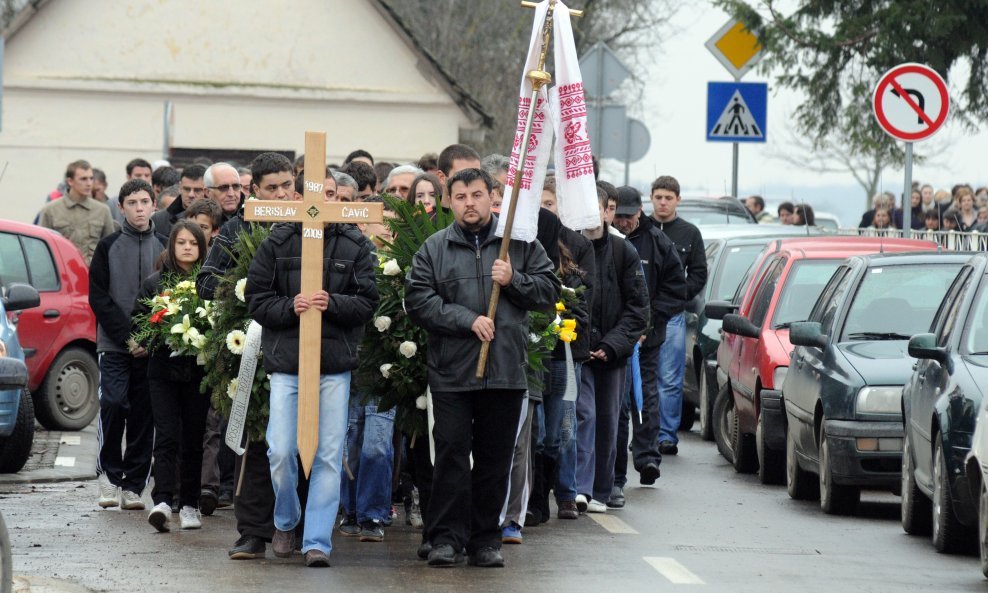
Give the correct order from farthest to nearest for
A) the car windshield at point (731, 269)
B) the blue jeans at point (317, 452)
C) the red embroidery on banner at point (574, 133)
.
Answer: the car windshield at point (731, 269)
the red embroidery on banner at point (574, 133)
the blue jeans at point (317, 452)

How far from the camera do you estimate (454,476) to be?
1020 cm

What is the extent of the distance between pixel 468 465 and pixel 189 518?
211 cm

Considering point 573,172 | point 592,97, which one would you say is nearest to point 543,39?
point 573,172

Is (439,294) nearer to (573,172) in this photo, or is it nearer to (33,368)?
(573,172)

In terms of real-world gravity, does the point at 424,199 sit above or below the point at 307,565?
above

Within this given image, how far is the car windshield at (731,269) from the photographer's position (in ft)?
61.2

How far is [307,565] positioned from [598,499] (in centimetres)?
307

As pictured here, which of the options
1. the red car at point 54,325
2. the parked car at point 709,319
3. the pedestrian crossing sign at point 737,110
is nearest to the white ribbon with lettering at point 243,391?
the red car at point 54,325

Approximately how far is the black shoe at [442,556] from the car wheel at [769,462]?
4.88 m

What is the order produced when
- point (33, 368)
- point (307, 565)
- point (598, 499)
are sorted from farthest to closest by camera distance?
point (33, 368), point (598, 499), point (307, 565)

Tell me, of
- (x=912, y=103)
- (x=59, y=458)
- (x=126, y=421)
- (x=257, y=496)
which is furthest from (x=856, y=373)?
(x=912, y=103)

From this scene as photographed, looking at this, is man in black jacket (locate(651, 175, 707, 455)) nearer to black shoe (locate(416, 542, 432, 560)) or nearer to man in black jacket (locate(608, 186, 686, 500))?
Answer: man in black jacket (locate(608, 186, 686, 500))

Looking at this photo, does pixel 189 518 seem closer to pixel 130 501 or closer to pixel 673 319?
pixel 130 501

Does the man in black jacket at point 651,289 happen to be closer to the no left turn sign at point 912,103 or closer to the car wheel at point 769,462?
the car wheel at point 769,462
